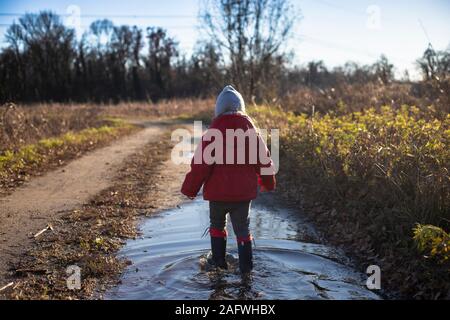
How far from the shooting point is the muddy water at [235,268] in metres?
4.49

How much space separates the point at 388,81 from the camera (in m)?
17.6

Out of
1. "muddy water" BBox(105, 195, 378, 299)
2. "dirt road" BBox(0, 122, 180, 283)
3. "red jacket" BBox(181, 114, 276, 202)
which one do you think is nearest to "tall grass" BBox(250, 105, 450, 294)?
"muddy water" BBox(105, 195, 378, 299)

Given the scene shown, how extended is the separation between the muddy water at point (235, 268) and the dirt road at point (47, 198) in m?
1.28

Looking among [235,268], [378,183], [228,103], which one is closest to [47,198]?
[235,268]

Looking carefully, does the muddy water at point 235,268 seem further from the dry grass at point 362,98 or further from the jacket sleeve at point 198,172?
the dry grass at point 362,98

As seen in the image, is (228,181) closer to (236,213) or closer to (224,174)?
(224,174)

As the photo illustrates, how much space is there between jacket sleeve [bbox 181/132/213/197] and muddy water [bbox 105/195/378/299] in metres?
0.89

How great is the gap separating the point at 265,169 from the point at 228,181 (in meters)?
0.42

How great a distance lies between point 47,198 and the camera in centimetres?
820

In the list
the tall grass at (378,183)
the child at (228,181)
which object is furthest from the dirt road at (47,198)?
the tall grass at (378,183)

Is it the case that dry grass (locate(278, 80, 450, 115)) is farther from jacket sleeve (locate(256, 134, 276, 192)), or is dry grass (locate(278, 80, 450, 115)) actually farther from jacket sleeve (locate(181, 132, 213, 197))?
jacket sleeve (locate(181, 132, 213, 197))

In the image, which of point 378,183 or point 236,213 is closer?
point 236,213
